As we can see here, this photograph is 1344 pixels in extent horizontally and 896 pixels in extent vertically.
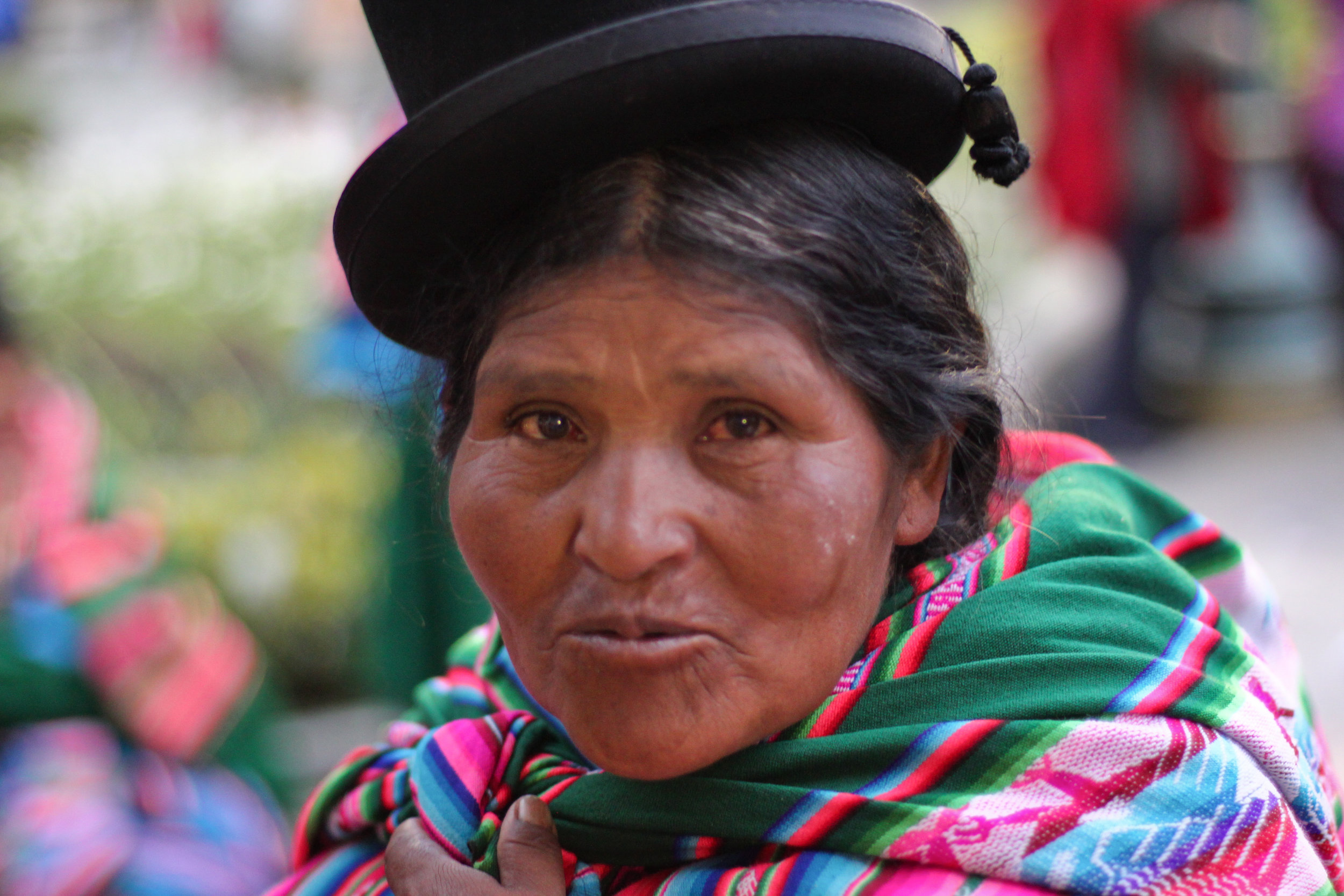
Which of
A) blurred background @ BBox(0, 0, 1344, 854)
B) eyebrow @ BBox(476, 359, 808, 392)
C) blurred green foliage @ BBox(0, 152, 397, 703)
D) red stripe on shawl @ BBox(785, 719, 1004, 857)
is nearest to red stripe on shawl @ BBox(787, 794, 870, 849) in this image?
red stripe on shawl @ BBox(785, 719, 1004, 857)

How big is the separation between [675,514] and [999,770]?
1.48 feet

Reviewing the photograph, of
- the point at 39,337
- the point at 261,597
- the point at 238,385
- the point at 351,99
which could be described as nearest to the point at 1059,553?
the point at 261,597

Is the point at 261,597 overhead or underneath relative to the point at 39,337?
underneath

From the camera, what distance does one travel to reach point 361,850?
1.86 metres

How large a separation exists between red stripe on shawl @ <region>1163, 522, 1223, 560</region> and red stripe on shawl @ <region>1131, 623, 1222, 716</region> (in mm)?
309

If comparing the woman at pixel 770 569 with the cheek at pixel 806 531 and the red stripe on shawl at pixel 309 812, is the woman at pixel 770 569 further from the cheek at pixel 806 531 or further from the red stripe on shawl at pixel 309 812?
the red stripe on shawl at pixel 309 812

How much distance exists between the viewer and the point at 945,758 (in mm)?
1442

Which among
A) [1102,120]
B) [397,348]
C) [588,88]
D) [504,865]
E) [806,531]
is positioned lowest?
[1102,120]

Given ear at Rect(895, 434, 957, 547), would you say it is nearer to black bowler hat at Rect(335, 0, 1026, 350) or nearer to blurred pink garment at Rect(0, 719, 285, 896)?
black bowler hat at Rect(335, 0, 1026, 350)

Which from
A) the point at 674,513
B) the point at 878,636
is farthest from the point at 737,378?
the point at 878,636

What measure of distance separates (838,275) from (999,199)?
19.3 ft

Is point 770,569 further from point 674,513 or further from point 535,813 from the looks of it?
point 535,813

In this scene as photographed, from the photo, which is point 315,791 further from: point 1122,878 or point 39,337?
point 39,337

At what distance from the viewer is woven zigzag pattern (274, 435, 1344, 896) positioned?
4.58 feet
